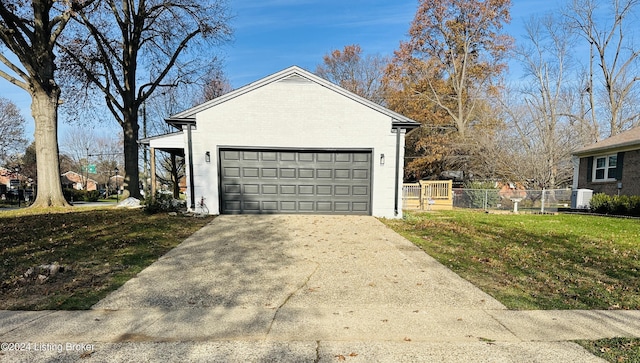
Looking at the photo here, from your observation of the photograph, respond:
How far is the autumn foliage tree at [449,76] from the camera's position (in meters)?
21.3

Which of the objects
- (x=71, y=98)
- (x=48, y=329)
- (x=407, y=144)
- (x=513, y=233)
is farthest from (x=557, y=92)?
(x=71, y=98)

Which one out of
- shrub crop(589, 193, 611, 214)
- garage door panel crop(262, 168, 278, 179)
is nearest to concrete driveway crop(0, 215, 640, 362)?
garage door panel crop(262, 168, 278, 179)

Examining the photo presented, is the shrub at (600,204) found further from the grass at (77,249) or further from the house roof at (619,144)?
the grass at (77,249)

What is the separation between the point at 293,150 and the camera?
10.4 meters

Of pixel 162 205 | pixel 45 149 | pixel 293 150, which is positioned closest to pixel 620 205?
pixel 293 150

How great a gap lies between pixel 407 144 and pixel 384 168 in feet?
52.8

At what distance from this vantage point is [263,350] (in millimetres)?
2740

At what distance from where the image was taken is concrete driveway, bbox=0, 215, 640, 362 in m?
2.74

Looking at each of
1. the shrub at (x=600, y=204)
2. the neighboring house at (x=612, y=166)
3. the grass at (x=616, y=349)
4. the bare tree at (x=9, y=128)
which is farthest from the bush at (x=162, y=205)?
the bare tree at (x=9, y=128)

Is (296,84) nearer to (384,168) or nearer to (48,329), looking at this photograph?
(384,168)

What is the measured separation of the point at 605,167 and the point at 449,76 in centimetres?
1138

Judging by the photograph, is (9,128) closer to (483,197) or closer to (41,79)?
(41,79)

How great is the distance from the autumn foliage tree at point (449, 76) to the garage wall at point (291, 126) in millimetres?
13130

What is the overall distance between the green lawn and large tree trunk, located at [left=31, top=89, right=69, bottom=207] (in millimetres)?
11760
